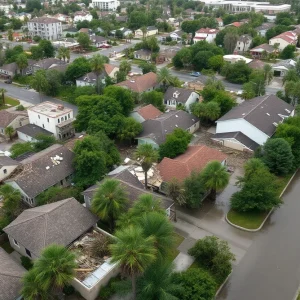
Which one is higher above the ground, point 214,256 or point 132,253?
point 132,253

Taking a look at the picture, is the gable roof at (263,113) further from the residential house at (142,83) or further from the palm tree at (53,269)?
the palm tree at (53,269)

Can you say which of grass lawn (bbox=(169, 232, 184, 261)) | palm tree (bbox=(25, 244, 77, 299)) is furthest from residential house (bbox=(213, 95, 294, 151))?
palm tree (bbox=(25, 244, 77, 299))

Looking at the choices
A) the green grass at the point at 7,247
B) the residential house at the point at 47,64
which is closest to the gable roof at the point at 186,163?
the green grass at the point at 7,247

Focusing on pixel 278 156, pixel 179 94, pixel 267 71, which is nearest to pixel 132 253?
pixel 278 156

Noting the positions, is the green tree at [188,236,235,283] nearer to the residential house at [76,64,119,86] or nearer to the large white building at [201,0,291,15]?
the residential house at [76,64,119,86]

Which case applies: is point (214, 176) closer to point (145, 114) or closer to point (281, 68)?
point (145, 114)

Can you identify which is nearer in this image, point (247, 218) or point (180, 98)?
point (247, 218)

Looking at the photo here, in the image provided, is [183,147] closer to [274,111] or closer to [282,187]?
[282,187]
